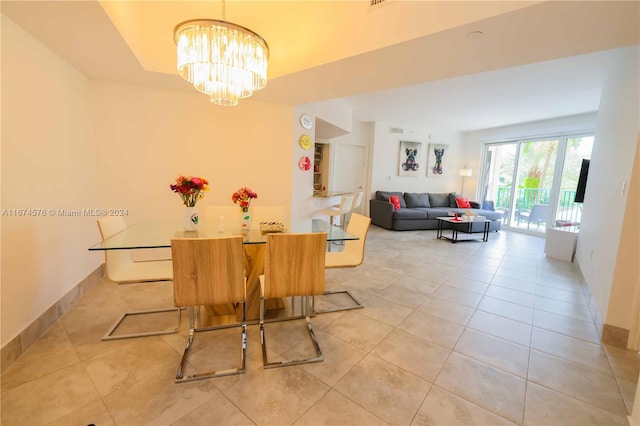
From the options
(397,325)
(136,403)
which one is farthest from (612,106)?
(136,403)

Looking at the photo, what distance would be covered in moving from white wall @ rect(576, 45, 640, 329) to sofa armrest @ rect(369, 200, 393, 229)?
334cm

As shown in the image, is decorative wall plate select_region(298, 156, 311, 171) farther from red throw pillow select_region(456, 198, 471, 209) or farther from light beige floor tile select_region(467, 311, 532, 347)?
red throw pillow select_region(456, 198, 471, 209)

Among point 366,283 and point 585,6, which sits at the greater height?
point 585,6

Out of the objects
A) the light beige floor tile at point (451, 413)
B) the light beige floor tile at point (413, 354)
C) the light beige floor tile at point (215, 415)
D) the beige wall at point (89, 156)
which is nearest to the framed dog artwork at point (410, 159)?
the beige wall at point (89, 156)

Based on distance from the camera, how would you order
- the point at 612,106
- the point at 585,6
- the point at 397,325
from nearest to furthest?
1. the point at 585,6
2. the point at 397,325
3. the point at 612,106

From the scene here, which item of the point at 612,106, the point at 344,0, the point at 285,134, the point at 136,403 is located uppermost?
the point at 344,0

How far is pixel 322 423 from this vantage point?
134cm

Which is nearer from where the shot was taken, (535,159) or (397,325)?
(397,325)

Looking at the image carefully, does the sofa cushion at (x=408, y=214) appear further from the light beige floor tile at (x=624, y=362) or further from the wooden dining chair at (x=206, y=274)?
the wooden dining chair at (x=206, y=274)

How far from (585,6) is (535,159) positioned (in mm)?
6068

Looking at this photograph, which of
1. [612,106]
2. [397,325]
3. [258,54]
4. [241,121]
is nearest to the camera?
[258,54]

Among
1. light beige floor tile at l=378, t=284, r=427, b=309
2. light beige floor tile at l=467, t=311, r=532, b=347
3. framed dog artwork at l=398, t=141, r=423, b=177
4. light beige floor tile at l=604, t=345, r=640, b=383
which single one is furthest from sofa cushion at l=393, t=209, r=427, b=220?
light beige floor tile at l=604, t=345, r=640, b=383

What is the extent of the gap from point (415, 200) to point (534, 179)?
8.90ft

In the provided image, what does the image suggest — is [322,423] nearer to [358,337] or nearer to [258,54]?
[358,337]
